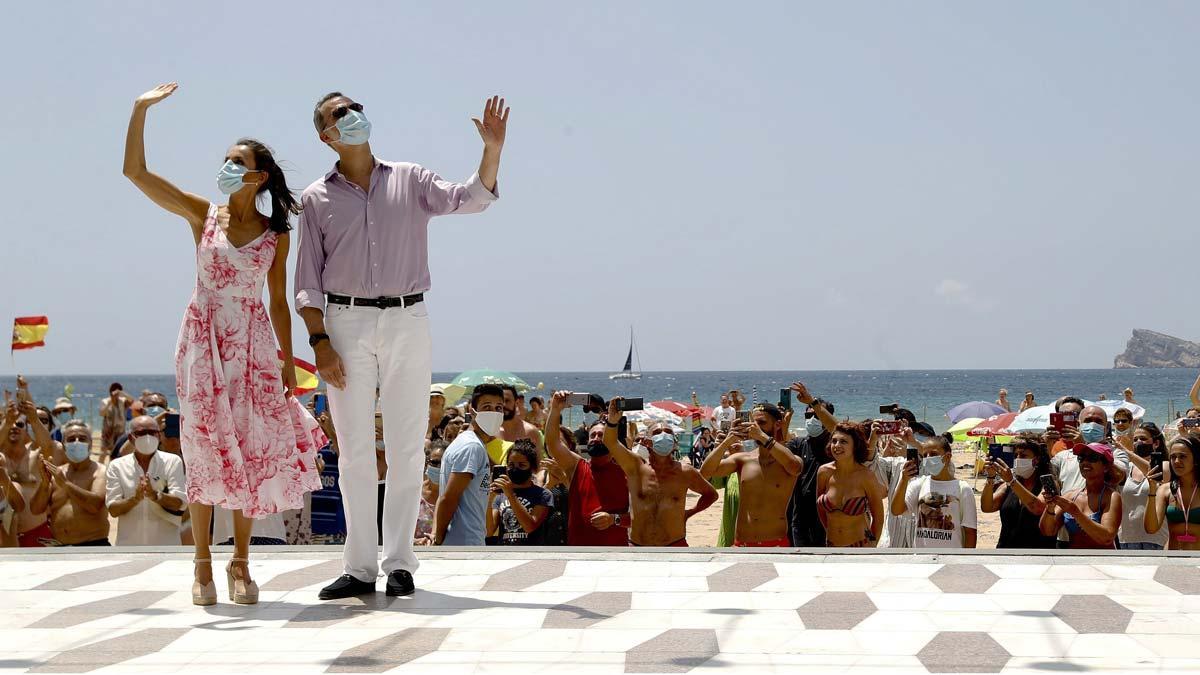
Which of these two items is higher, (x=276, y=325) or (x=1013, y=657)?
(x=276, y=325)

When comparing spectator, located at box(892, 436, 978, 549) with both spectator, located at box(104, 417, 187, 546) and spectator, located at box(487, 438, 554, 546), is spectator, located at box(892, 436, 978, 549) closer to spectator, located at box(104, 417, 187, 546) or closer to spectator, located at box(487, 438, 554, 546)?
spectator, located at box(487, 438, 554, 546)

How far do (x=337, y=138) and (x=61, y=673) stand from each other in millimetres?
2077

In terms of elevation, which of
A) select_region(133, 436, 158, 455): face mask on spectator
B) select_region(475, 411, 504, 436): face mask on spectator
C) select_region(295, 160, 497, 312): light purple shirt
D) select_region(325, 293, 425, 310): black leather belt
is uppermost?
select_region(295, 160, 497, 312): light purple shirt

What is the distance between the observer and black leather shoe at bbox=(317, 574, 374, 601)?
461cm

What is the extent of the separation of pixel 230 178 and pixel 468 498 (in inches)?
127

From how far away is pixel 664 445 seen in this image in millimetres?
8406

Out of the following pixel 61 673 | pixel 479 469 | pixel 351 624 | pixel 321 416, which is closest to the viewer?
pixel 61 673

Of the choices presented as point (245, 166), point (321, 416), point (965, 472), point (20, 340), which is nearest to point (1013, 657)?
point (245, 166)

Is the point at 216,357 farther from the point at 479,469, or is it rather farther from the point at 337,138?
the point at 479,469

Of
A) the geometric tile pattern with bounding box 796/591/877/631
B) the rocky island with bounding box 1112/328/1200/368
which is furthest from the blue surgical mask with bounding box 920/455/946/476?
the rocky island with bounding box 1112/328/1200/368

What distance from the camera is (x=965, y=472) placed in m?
28.0

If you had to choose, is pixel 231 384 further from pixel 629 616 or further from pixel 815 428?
pixel 815 428

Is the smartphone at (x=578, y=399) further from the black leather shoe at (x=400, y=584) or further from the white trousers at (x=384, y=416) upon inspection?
the black leather shoe at (x=400, y=584)

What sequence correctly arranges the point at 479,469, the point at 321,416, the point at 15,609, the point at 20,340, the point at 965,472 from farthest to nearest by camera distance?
the point at 965,472, the point at 20,340, the point at 321,416, the point at 479,469, the point at 15,609
